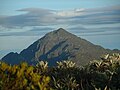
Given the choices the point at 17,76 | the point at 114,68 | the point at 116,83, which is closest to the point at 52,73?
the point at 114,68

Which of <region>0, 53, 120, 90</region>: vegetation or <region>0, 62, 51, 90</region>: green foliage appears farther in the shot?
<region>0, 53, 120, 90</region>: vegetation

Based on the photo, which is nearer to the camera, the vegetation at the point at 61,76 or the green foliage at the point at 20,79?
the green foliage at the point at 20,79

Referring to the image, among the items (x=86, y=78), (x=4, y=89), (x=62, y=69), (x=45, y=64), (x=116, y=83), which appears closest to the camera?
(x=4, y=89)

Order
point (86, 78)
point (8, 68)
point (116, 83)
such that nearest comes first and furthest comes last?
point (8, 68) < point (116, 83) < point (86, 78)

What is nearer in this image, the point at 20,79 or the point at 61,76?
the point at 20,79

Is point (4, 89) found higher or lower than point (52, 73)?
higher

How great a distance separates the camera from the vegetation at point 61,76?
27.2 meters

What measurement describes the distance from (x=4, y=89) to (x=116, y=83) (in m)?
10.8

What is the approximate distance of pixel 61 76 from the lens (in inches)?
1615

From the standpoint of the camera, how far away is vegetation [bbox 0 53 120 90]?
2719 cm

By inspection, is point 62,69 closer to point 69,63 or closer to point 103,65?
point 69,63

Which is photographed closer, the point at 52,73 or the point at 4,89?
the point at 4,89

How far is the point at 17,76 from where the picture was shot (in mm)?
28047

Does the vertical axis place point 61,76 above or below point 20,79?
below
